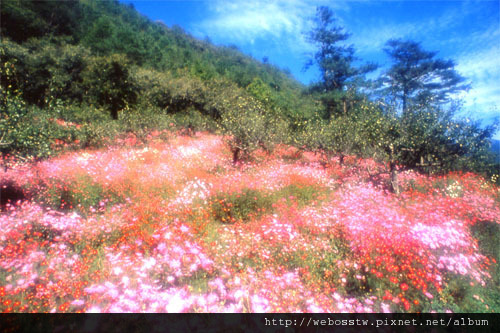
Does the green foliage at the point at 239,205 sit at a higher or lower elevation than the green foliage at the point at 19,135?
lower

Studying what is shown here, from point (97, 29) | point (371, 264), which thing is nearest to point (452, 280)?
point (371, 264)

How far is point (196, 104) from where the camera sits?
27906 mm

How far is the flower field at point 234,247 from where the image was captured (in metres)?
3.81

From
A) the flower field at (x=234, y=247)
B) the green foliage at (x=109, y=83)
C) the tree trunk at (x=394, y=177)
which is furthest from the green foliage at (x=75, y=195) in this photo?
the green foliage at (x=109, y=83)

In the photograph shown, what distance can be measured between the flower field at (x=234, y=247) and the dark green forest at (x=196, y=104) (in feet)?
6.26

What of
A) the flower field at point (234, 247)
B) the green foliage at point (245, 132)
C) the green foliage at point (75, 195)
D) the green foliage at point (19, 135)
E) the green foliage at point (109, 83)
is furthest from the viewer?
the green foliage at point (109, 83)

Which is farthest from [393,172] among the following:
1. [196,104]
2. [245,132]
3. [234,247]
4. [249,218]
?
[196,104]

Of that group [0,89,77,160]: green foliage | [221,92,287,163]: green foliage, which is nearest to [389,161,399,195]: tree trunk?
[221,92,287,163]: green foliage

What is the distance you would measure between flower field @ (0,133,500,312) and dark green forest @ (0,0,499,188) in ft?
6.26

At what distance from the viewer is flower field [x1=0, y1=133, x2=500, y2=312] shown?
12.5 feet

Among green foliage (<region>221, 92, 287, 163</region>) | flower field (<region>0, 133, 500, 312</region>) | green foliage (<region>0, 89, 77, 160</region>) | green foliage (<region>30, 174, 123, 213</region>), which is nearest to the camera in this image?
flower field (<region>0, 133, 500, 312</region>)

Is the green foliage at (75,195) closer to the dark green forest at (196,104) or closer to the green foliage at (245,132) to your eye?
the dark green forest at (196,104)

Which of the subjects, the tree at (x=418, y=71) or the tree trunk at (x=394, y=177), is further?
the tree at (x=418, y=71)

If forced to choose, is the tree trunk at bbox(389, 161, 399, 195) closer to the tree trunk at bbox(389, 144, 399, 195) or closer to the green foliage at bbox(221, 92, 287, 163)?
the tree trunk at bbox(389, 144, 399, 195)
